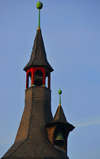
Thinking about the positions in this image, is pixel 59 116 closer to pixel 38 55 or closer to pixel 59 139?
pixel 59 139

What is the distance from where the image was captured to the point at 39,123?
6203cm

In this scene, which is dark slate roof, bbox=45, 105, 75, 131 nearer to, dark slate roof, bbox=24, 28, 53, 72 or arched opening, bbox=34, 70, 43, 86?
arched opening, bbox=34, 70, 43, 86

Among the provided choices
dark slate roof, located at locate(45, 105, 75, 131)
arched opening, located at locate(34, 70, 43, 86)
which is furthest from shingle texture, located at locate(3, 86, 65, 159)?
arched opening, located at locate(34, 70, 43, 86)

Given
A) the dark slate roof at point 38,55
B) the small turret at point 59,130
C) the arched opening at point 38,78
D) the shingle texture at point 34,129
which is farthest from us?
the arched opening at point 38,78

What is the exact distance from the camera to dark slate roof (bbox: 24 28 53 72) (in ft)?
214

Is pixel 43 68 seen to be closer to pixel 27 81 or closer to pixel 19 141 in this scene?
pixel 27 81

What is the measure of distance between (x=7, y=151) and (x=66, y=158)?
18.7 ft

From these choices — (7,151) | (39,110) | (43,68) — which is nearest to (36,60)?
(43,68)

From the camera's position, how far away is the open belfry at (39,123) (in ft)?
195

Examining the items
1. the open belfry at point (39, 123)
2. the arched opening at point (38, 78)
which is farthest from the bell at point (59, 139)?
the arched opening at point (38, 78)

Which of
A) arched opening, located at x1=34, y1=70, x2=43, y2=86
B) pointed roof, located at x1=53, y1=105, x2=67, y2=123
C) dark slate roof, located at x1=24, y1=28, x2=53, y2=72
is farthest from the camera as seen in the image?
arched opening, located at x1=34, y1=70, x2=43, y2=86

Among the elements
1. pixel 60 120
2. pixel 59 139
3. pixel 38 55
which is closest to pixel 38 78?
pixel 38 55

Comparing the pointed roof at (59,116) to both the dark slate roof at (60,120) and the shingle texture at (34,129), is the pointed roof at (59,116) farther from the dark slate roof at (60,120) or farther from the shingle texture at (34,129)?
the shingle texture at (34,129)

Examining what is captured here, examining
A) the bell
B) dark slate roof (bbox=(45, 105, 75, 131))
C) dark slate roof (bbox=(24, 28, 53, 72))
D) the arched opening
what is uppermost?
dark slate roof (bbox=(24, 28, 53, 72))
